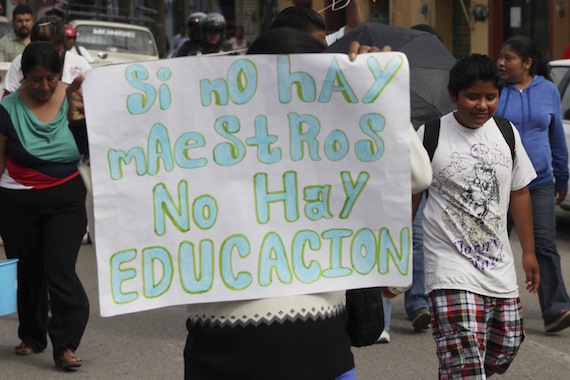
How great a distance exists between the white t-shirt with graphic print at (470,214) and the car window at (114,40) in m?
17.9

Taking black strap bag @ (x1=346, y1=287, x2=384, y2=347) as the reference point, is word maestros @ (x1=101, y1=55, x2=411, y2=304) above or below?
above

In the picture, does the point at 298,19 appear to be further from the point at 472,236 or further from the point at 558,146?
the point at 558,146

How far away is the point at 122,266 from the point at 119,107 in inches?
17.2

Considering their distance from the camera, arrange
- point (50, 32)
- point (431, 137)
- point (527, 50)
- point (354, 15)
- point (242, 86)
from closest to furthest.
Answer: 1. point (242, 86)
2. point (431, 137)
3. point (354, 15)
4. point (527, 50)
5. point (50, 32)

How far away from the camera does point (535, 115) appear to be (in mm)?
6988

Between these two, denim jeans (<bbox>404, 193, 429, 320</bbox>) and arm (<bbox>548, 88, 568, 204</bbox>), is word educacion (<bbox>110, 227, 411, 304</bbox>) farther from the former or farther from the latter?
arm (<bbox>548, 88, 568, 204</bbox>)

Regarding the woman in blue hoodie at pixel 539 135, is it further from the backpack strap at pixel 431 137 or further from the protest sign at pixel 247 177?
the protest sign at pixel 247 177

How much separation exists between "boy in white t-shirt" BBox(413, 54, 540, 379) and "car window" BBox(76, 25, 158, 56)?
17.9 m

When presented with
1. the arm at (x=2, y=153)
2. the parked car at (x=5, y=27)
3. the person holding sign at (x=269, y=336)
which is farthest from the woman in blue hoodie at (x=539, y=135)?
the parked car at (x=5, y=27)

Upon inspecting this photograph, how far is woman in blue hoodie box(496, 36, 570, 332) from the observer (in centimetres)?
696

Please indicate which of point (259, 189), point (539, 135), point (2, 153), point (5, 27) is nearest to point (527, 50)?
point (539, 135)

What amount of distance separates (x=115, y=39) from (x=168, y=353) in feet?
53.1

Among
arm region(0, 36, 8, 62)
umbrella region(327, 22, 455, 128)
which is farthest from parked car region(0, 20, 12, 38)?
umbrella region(327, 22, 455, 128)

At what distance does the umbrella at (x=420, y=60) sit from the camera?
21.7 ft
